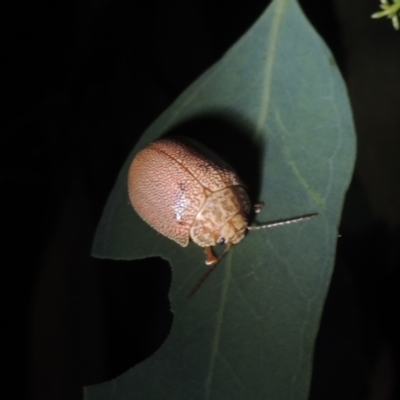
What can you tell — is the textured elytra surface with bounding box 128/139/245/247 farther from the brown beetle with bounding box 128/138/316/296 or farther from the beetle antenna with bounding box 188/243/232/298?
the beetle antenna with bounding box 188/243/232/298

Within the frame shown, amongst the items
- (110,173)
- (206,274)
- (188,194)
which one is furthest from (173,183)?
(110,173)

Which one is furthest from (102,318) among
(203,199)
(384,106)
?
(384,106)

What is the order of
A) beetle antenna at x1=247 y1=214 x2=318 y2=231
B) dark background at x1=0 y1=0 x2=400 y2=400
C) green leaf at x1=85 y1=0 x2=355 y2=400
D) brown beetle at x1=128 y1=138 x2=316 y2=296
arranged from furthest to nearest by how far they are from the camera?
1. dark background at x1=0 y1=0 x2=400 y2=400
2. brown beetle at x1=128 y1=138 x2=316 y2=296
3. beetle antenna at x1=247 y1=214 x2=318 y2=231
4. green leaf at x1=85 y1=0 x2=355 y2=400

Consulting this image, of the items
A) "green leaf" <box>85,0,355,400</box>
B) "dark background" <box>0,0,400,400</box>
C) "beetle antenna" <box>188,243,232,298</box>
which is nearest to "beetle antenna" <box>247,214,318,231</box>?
"green leaf" <box>85,0,355,400</box>

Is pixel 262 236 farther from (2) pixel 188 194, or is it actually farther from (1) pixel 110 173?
(1) pixel 110 173

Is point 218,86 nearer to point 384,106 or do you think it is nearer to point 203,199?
point 203,199

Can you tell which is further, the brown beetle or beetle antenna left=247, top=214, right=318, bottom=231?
the brown beetle
